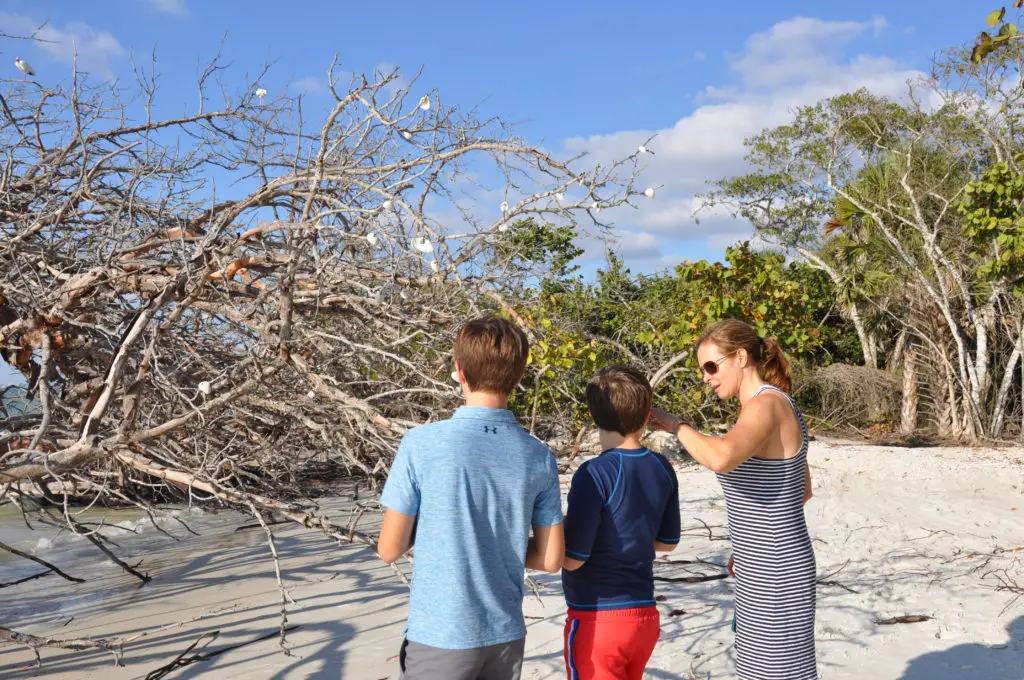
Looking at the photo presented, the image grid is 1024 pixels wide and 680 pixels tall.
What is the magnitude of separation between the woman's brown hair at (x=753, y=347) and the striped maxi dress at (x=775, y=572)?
0.42 ft

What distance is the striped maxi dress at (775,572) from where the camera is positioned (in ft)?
8.02

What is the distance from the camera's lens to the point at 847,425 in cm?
1252

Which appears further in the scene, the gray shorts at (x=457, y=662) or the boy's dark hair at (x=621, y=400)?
the boy's dark hair at (x=621, y=400)

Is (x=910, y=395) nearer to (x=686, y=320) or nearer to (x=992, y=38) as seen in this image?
(x=686, y=320)

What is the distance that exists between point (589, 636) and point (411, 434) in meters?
0.74

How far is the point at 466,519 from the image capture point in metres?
1.96

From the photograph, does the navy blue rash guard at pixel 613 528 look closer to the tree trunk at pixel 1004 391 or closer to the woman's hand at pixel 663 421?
the woman's hand at pixel 663 421

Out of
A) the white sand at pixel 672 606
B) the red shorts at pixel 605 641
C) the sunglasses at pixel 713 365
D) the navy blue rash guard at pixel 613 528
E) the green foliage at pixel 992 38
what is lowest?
the white sand at pixel 672 606

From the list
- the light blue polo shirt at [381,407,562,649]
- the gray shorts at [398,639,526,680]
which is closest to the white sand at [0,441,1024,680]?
the gray shorts at [398,639,526,680]

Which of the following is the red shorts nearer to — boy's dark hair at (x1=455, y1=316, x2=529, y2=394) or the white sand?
boy's dark hair at (x1=455, y1=316, x2=529, y2=394)

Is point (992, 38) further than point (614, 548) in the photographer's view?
Yes

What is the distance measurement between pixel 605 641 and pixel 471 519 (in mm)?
559

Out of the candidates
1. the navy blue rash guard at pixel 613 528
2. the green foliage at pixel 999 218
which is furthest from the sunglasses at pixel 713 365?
the green foliage at pixel 999 218

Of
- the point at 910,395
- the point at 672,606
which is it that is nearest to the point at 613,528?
the point at 672,606
